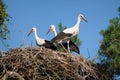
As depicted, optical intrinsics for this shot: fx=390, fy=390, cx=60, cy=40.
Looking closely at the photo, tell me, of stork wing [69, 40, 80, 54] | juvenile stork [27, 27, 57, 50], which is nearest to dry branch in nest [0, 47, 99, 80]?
stork wing [69, 40, 80, 54]

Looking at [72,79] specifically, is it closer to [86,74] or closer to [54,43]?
[86,74]

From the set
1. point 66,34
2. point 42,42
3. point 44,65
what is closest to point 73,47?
point 66,34

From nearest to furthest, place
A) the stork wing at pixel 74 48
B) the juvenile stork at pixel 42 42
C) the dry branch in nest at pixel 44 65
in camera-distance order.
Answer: the dry branch in nest at pixel 44 65
the stork wing at pixel 74 48
the juvenile stork at pixel 42 42

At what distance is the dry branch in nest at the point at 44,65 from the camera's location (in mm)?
9344

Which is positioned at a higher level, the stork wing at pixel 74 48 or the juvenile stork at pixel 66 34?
the juvenile stork at pixel 66 34

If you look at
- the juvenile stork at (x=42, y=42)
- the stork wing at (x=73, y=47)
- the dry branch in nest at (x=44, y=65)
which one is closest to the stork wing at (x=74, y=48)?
the stork wing at (x=73, y=47)

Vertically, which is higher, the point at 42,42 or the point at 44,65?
the point at 42,42

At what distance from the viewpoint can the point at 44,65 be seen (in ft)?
31.2

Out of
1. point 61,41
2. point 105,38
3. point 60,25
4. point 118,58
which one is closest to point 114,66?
point 118,58

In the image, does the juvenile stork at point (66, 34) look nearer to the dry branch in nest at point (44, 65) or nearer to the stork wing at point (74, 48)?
the stork wing at point (74, 48)

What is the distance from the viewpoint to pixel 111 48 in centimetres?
962

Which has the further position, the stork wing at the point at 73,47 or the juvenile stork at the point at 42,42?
the juvenile stork at the point at 42,42

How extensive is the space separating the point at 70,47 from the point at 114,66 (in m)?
2.43

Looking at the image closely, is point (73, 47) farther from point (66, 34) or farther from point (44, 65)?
point (44, 65)
